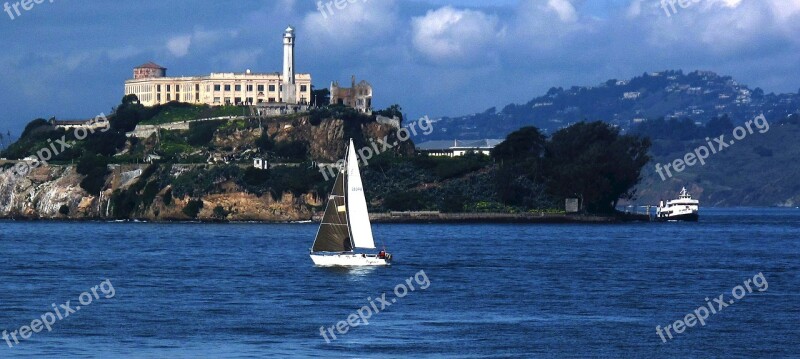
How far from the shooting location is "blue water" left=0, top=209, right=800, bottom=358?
4450cm

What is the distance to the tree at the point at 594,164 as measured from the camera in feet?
492

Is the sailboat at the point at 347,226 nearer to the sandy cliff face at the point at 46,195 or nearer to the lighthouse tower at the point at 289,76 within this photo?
the sandy cliff face at the point at 46,195

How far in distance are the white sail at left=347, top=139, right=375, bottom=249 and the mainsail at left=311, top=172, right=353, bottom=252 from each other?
1.16ft

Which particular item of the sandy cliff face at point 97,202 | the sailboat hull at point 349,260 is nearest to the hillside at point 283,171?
the sandy cliff face at point 97,202

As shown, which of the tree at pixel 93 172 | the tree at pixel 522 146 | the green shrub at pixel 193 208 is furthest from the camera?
the tree at pixel 522 146

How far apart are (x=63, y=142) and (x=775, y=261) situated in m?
118

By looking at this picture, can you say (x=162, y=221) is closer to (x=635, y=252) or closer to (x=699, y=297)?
(x=635, y=252)

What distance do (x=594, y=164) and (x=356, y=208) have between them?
81.9 metres

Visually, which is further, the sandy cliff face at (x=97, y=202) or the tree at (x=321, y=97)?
the tree at (x=321, y=97)

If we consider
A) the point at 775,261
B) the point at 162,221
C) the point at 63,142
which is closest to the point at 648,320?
the point at 775,261

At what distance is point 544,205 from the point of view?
154500 mm

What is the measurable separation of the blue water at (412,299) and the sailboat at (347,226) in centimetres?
160

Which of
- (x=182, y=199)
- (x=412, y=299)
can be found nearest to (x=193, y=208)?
(x=182, y=199)

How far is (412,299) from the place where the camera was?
190 feet
